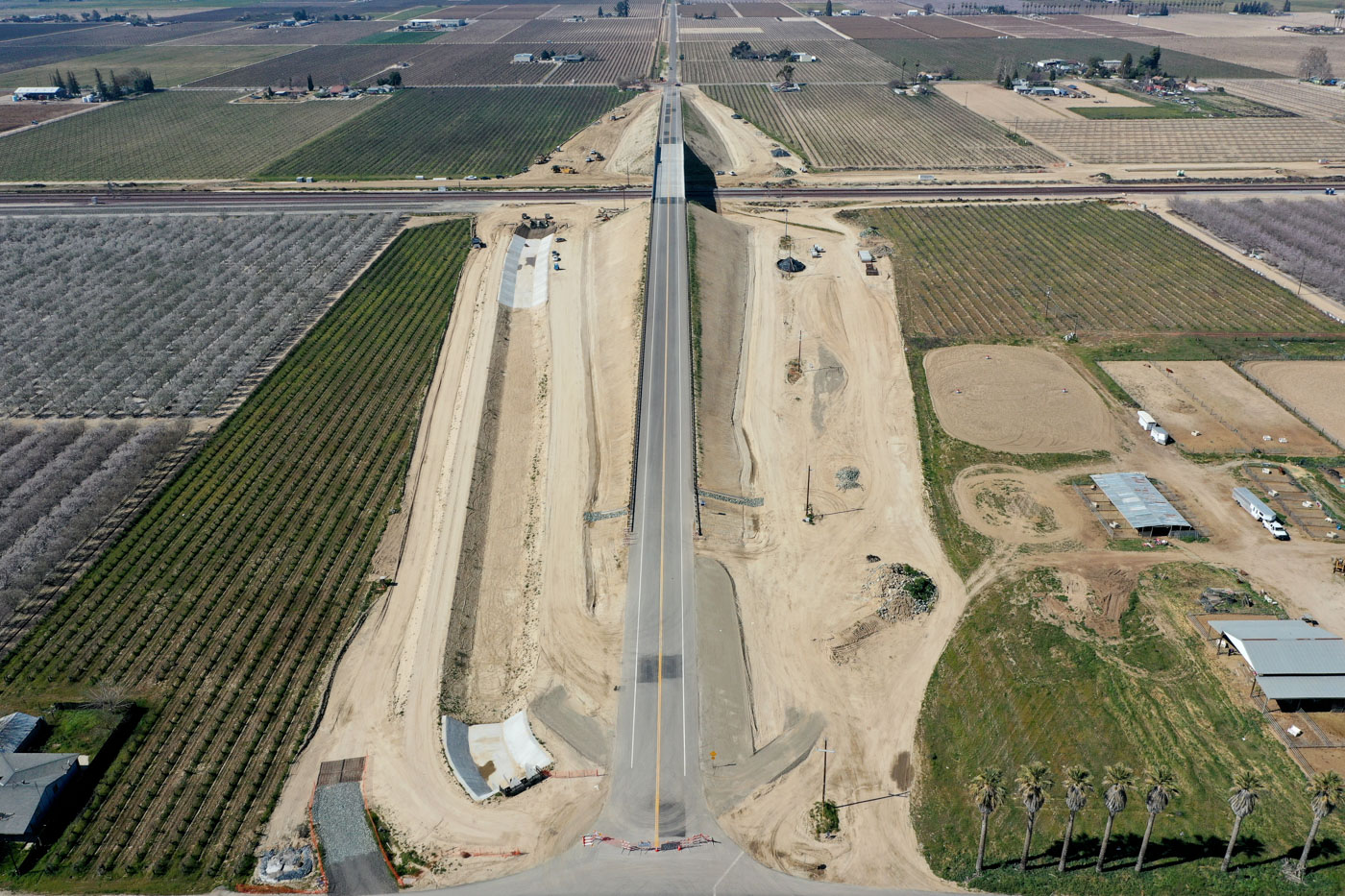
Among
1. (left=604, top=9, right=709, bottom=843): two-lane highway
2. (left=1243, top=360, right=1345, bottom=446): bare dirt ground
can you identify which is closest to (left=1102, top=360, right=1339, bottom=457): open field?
(left=1243, top=360, right=1345, bottom=446): bare dirt ground

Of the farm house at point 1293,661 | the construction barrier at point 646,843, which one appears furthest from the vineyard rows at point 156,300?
the farm house at point 1293,661

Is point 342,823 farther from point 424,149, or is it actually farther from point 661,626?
point 424,149

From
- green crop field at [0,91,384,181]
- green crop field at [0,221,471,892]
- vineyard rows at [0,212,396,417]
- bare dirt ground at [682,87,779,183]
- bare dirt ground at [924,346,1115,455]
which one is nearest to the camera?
green crop field at [0,221,471,892]

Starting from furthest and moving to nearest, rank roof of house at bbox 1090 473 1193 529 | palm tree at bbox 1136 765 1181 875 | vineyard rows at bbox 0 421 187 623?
1. roof of house at bbox 1090 473 1193 529
2. vineyard rows at bbox 0 421 187 623
3. palm tree at bbox 1136 765 1181 875

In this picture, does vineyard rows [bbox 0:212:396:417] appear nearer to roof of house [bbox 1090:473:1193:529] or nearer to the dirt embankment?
the dirt embankment

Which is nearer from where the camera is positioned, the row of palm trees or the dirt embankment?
the row of palm trees

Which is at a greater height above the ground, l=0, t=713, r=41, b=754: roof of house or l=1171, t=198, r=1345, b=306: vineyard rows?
l=1171, t=198, r=1345, b=306: vineyard rows

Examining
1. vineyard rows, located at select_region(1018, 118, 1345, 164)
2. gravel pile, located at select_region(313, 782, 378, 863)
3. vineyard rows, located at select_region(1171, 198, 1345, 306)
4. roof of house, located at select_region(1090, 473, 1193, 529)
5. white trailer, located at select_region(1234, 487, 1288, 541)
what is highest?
vineyard rows, located at select_region(1018, 118, 1345, 164)
